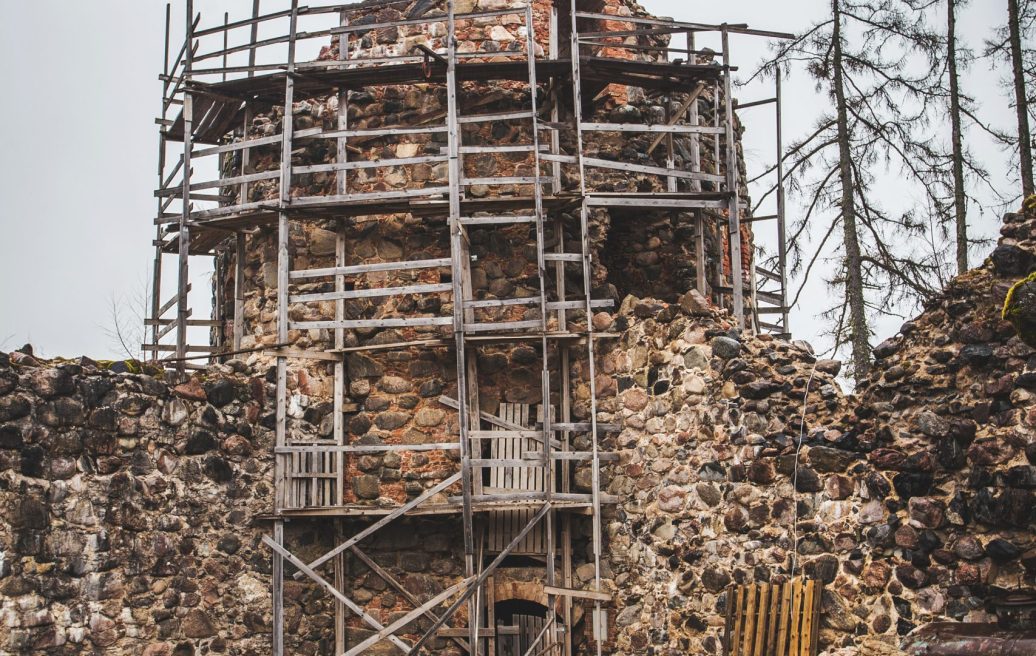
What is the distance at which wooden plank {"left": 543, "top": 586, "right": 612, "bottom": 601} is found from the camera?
14680mm

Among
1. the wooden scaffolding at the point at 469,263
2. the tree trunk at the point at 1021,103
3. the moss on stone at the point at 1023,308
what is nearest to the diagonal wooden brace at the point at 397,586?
the wooden scaffolding at the point at 469,263

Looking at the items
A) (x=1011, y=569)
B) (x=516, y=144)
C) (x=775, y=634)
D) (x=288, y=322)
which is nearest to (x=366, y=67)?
(x=516, y=144)

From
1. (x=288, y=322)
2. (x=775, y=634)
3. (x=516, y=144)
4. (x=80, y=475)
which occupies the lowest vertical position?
(x=775, y=634)

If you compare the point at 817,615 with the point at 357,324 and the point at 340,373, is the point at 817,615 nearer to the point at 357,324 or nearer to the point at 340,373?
the point at 357,324

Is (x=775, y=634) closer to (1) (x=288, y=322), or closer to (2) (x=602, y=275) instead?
(2) (x=602, y=275)

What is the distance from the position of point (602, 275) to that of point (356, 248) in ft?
9.09

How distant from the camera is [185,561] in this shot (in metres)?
14.4

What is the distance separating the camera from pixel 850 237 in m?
19.2

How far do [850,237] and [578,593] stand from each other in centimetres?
704

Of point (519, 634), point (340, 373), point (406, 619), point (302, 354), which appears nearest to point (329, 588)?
point (406, 619)

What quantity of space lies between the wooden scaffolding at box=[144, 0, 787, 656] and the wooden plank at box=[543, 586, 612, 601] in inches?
1.3

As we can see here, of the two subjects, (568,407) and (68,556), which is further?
(568,407)

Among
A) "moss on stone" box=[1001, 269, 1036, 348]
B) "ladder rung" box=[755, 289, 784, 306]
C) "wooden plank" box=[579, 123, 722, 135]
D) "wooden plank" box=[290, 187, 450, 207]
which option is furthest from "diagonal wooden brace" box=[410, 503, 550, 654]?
"ladder rung" box=[755, 289, 784, 306]

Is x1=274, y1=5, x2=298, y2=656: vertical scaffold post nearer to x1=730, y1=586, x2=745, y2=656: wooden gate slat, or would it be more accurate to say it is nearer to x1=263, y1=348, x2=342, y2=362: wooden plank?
x1=263, y1=348, x2=342, y2=362: wooden plank
